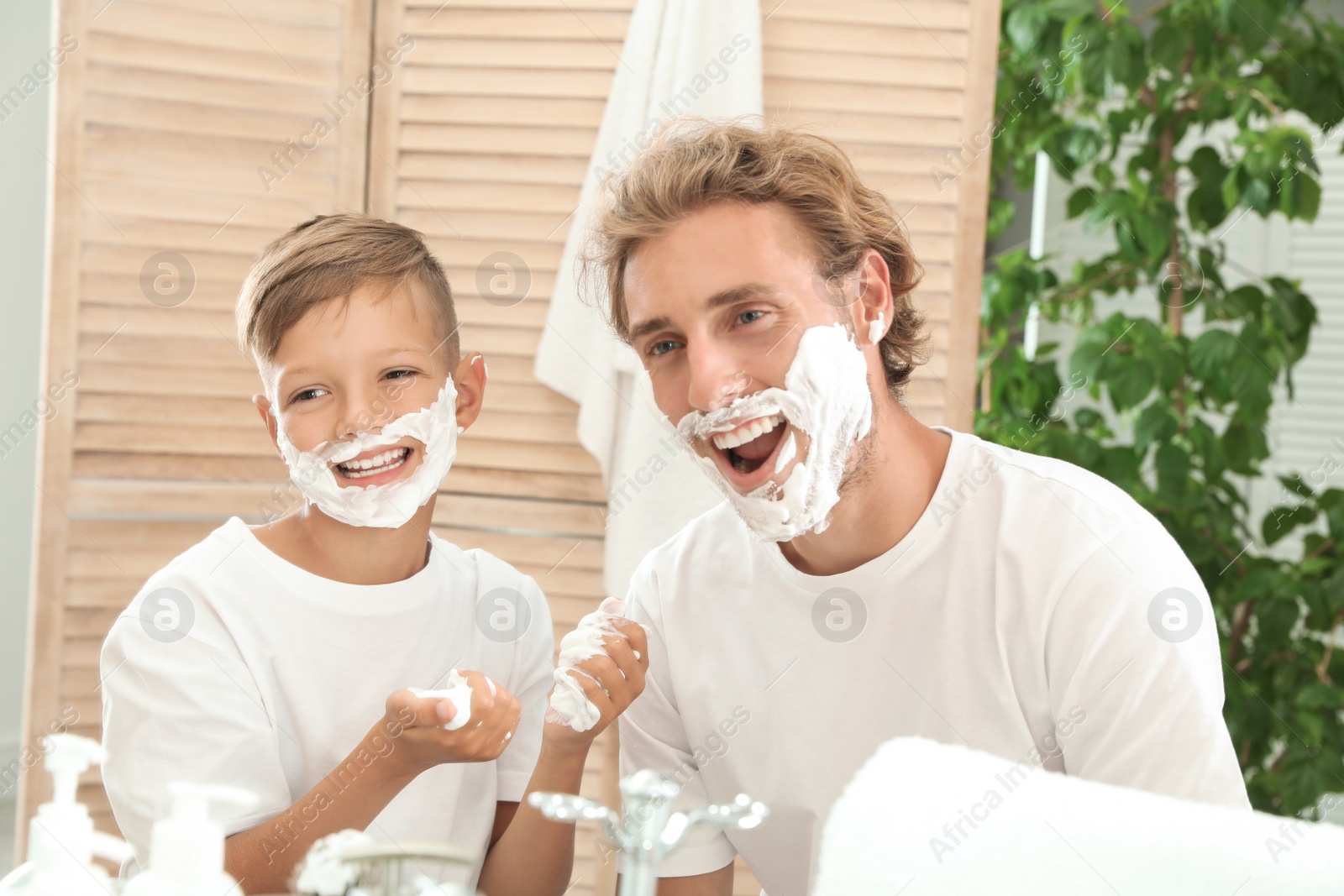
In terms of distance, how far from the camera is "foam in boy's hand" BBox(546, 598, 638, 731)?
652mm

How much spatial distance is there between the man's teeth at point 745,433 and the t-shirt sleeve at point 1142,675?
0.77 ft

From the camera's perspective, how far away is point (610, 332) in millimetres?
1242

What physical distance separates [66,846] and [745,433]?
1.50ft

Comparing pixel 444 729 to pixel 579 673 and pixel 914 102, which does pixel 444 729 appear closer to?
pixel 579 673

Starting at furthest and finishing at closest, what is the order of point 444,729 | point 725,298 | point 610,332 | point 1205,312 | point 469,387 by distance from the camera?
point 1205,312 < point 610,332 < point 469,387 < point 725,298 < point 444,729

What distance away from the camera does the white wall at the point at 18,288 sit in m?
1.24

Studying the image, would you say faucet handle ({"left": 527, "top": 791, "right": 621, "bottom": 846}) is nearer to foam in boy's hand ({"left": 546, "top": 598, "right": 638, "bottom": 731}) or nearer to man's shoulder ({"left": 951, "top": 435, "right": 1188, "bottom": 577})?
foam in boy's hand ({"left": 546, "top": 598, "right": 638, "bottom": 731})


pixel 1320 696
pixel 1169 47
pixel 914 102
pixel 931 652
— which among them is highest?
pixel 1169 47

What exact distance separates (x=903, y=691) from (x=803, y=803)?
0.11m

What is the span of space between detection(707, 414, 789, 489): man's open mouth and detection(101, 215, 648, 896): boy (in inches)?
5.5

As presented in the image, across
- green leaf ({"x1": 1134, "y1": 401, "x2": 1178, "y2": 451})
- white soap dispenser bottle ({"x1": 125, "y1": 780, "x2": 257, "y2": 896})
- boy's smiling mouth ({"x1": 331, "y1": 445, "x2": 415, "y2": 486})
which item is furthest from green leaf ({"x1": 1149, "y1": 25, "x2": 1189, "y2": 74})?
white soap dispenser bottle ({"x1": 125, "y1": 780, "x2": 257, "y2": 896})

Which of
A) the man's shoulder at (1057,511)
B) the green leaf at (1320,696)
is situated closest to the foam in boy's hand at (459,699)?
the man's shoulder at (1057,511)

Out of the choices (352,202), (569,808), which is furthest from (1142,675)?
(352,202)

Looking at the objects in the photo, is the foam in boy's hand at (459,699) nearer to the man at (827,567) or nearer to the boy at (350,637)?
the boy at (350,637)
